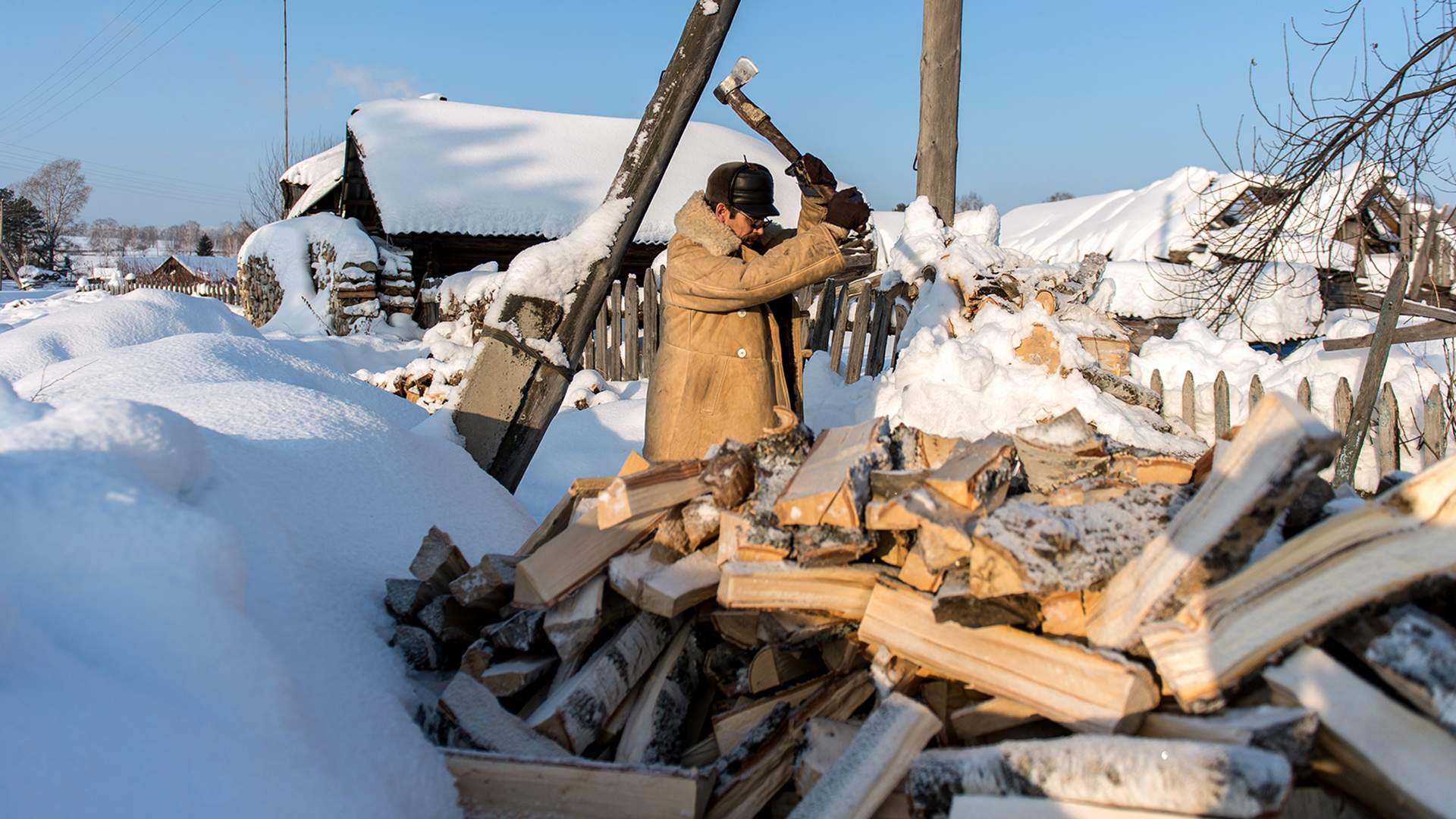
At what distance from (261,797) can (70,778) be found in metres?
0.26

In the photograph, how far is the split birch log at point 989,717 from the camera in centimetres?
168

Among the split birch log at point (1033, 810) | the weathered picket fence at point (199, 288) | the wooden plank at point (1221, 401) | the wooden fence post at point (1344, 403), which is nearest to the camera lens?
the split birch log at point (1033, 810)

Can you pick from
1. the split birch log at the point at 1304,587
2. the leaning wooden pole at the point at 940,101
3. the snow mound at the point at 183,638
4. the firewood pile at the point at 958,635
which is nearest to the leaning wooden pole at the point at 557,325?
the snow mound at the point at 183,638

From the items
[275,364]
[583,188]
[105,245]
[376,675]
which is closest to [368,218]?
[583,188]

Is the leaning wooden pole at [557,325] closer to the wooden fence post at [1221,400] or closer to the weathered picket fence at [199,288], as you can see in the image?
the wooden fence post at [1221,400]

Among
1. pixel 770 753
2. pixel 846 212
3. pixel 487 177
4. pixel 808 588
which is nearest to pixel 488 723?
pixel 770 753

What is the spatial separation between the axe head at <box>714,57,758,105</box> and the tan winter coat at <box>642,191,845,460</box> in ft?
2.73

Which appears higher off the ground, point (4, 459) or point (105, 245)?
point (4, 459)

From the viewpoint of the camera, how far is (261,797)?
1407mm

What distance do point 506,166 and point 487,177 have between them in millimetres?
759

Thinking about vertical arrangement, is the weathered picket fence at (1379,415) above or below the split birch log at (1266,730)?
below

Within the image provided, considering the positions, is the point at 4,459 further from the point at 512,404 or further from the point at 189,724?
the point at 512,404

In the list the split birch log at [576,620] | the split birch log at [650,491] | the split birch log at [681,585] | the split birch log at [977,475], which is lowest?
the split birch log at [576,620]

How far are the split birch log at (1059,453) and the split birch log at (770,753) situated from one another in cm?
67
